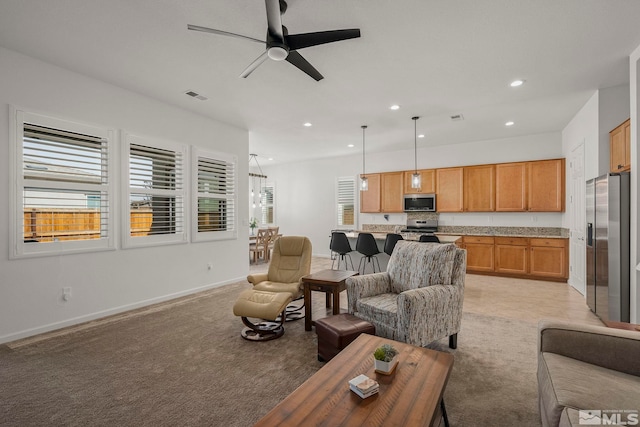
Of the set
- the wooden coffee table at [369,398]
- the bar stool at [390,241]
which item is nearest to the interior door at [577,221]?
the bar stool at [390,241]

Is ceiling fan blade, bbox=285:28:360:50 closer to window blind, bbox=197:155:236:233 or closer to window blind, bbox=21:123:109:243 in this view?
window blind, bbox=21:123:109:243

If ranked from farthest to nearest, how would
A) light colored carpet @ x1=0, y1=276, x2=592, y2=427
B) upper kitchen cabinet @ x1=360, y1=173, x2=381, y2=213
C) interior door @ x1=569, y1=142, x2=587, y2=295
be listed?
upper kitchen cabinet @ x1=360, y1=173, x2=381, y2=213 → interior door @ x1=569, y1=142, x2=587, y2=295 → light colored carpet @ x1=0, y1=276, x2=592, y2=427

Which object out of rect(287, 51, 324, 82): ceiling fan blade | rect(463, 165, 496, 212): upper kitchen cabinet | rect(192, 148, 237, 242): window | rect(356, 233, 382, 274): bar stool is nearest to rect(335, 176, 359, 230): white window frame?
rect(463, 165, 496, 212): upper kitchen cabinet

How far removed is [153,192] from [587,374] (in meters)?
4.78

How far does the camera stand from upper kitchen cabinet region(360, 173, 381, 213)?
7.88 meters

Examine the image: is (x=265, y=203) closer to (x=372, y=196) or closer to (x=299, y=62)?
(x=372, y=196)

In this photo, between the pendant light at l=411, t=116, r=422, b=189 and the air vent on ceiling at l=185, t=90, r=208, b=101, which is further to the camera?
the pendant light at l=411, t=116, r=422, b=189

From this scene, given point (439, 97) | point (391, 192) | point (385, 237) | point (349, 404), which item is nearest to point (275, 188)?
point (391, 192)

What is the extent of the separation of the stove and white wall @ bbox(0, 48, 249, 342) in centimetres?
450

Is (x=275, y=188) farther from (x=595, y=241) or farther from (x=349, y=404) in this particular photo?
(x=349, y=404)

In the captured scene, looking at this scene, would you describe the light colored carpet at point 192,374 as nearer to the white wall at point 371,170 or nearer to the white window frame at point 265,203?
the white wall at point 371,170

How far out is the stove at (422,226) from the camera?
23.5 feet

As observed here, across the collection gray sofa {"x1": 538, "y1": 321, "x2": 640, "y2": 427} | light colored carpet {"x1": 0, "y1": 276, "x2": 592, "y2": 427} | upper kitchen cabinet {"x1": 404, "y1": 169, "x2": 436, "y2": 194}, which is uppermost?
upper kitchen cabinet {"x1": 404, "y1": 169, "x2": 436, "y2": 194}

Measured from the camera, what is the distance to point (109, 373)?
2.45 m
